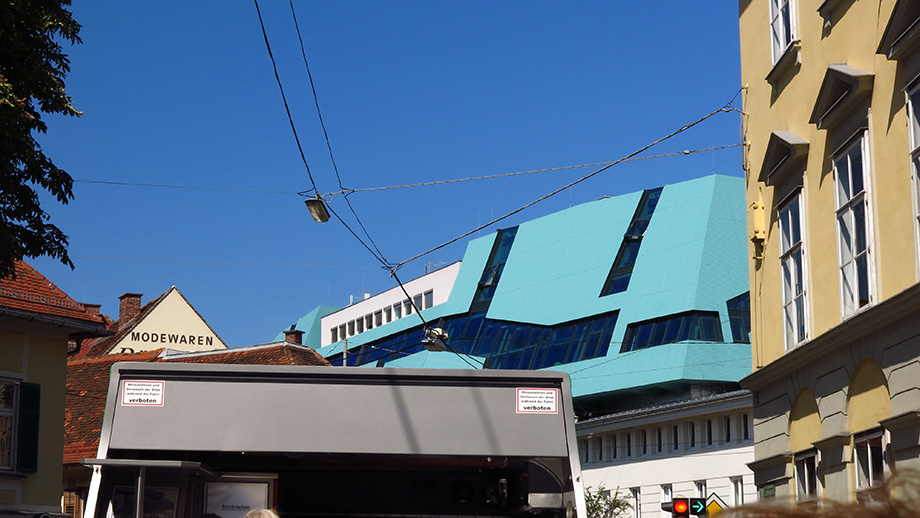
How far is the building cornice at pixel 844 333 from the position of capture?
11.6 metres

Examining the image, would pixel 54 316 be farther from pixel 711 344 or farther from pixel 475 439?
pixel 711 344

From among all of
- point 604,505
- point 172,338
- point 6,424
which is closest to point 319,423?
point 6,424

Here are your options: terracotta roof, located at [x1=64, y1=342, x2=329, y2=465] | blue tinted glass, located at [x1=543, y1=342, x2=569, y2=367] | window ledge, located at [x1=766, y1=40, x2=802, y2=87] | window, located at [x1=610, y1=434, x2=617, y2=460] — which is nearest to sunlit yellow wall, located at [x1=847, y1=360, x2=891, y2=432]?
window ledge, located at [x1=766, y1=40, x2=802, y2=87]

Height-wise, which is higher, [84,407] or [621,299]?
[621,299]

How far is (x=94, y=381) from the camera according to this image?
39.5 m

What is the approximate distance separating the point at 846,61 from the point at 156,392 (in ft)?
31.8

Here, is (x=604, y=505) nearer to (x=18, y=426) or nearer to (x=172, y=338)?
(x=172, y=338)

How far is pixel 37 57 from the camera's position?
579 inches

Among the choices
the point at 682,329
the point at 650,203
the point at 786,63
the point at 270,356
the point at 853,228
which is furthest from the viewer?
the point at 650,203

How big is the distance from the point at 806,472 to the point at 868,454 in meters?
2.24

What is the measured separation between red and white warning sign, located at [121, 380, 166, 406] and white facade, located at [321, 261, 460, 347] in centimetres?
7825

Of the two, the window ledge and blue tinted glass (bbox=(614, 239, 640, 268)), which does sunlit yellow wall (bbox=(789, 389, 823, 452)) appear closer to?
the window ledge

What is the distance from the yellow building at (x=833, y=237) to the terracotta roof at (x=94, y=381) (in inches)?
780

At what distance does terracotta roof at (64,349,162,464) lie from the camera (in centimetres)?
3428
